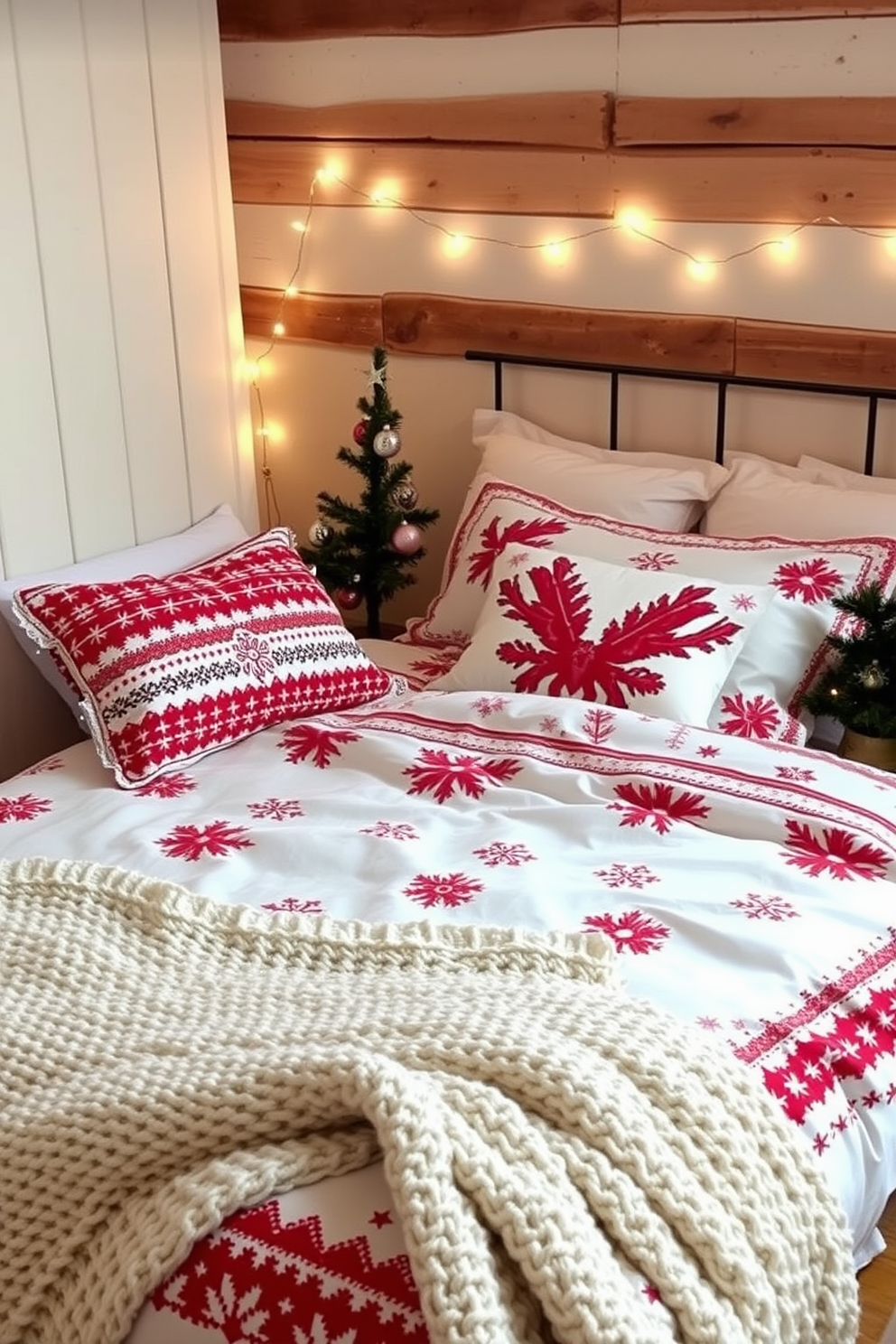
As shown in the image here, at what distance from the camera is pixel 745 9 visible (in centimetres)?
272

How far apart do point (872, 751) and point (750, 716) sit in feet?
0.68

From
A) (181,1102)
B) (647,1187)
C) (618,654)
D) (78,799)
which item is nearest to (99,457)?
(78,799)

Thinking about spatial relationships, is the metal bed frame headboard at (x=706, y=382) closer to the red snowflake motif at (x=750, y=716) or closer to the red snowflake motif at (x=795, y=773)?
the red snowflake motif at (x=750, y=716)

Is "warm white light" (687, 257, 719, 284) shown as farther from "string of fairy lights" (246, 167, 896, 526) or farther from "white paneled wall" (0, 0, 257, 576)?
"white paneled wall" (0, 0, 257, 576)

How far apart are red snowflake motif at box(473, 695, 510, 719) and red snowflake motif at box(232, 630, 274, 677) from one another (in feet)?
1.19

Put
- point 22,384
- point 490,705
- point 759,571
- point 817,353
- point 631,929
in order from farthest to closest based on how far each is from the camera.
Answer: point 817,353
point 22,384
point 759,571
point 490,705
point 631,929

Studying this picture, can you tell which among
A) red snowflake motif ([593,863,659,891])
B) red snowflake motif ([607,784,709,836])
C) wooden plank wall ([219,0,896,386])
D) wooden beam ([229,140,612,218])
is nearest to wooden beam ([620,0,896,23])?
wooden plank wall ([219,0,896,386])

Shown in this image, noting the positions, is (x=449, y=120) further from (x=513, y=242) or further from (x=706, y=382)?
(x=706, y=382)

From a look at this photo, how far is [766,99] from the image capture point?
2.76m

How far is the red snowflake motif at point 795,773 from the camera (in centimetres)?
223

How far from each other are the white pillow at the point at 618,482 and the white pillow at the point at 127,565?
1.81 ft

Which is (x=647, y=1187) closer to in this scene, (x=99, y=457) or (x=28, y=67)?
(x=99, y=457)

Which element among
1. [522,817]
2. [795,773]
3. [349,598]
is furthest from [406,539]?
[795,773]

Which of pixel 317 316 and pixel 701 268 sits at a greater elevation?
pixel 701 268
